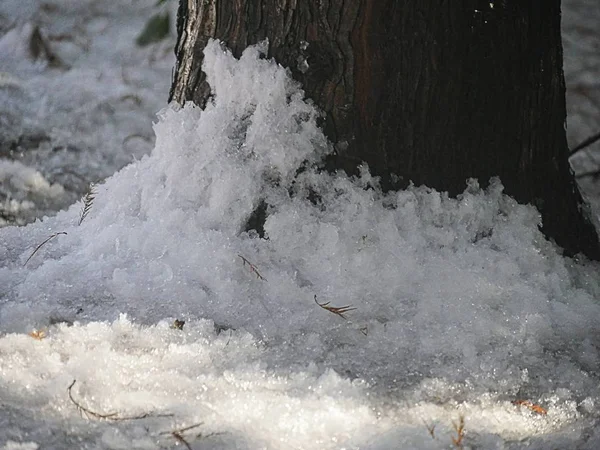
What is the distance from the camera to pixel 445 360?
55.6 inches

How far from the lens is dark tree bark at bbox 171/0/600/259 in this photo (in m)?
→ 1.66

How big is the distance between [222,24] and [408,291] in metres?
0.82

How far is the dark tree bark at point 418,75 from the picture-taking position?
1.66 metres

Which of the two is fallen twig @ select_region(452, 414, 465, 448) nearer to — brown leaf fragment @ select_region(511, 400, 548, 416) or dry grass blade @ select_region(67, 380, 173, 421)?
brown leaf fragment @ select_region(511, 400, 548, 416)

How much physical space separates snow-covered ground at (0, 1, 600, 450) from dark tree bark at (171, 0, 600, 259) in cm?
6

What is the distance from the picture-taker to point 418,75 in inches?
66.5

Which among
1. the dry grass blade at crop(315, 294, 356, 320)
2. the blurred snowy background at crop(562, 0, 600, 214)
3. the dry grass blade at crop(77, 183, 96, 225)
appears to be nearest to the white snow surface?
the dry grass blade at crop(77, 183, 96, 225)

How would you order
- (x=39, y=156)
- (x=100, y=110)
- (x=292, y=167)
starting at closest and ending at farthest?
(x=292, y=167) → (x=39, y=156) → (x=100, y=110)

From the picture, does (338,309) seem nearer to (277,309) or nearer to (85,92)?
(277,309)

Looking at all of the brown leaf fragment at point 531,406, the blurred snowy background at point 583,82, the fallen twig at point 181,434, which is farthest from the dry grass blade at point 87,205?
the blurred snowy background at point 583,82

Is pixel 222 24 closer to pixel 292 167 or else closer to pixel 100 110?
pixel 292 167

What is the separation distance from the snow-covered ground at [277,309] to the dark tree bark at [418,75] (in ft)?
0.19

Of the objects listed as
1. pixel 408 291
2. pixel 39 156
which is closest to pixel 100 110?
pixel 39 156

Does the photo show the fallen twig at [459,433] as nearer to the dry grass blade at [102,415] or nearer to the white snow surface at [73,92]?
the dry grass blade at [102,415]
